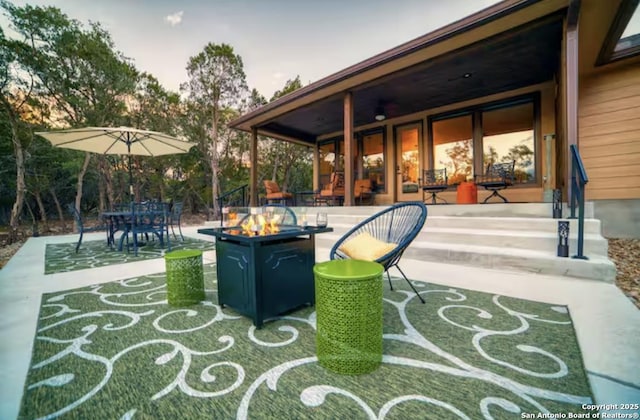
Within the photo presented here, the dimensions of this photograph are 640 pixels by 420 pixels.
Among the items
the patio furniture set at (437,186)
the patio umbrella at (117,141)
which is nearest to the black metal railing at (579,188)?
the patio furniture set at (437,186)

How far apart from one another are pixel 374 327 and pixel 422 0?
757 centimetres

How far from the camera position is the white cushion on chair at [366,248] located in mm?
2182

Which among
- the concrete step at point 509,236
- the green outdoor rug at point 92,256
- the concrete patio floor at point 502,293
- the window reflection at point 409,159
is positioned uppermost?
the window reflection at point 409,159

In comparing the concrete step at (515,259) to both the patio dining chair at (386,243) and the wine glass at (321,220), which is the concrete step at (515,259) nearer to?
the patio dining chair at (386,243)

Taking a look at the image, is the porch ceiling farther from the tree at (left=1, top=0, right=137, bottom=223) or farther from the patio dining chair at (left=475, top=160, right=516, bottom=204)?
the tree at (left=1, top=0, right=137, bottom=223)

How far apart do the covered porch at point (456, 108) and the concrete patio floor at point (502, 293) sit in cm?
201

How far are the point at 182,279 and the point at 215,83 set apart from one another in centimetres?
1225

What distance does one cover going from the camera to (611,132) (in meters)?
4.54

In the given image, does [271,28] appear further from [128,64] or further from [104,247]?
[104,247]

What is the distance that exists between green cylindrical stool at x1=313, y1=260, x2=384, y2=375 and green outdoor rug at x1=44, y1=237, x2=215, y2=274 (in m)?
3.91

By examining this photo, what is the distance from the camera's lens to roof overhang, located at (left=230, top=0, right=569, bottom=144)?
355 centimetres

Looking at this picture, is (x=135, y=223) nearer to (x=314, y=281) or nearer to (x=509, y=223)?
(x=314, y=281)

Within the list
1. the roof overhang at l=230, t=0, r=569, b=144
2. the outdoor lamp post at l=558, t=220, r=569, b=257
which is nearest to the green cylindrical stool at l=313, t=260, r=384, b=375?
the outdoor lamp post at l=558, t=220, r=569, b=257

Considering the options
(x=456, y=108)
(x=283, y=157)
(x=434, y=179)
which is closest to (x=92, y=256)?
(x=434, y=179)
